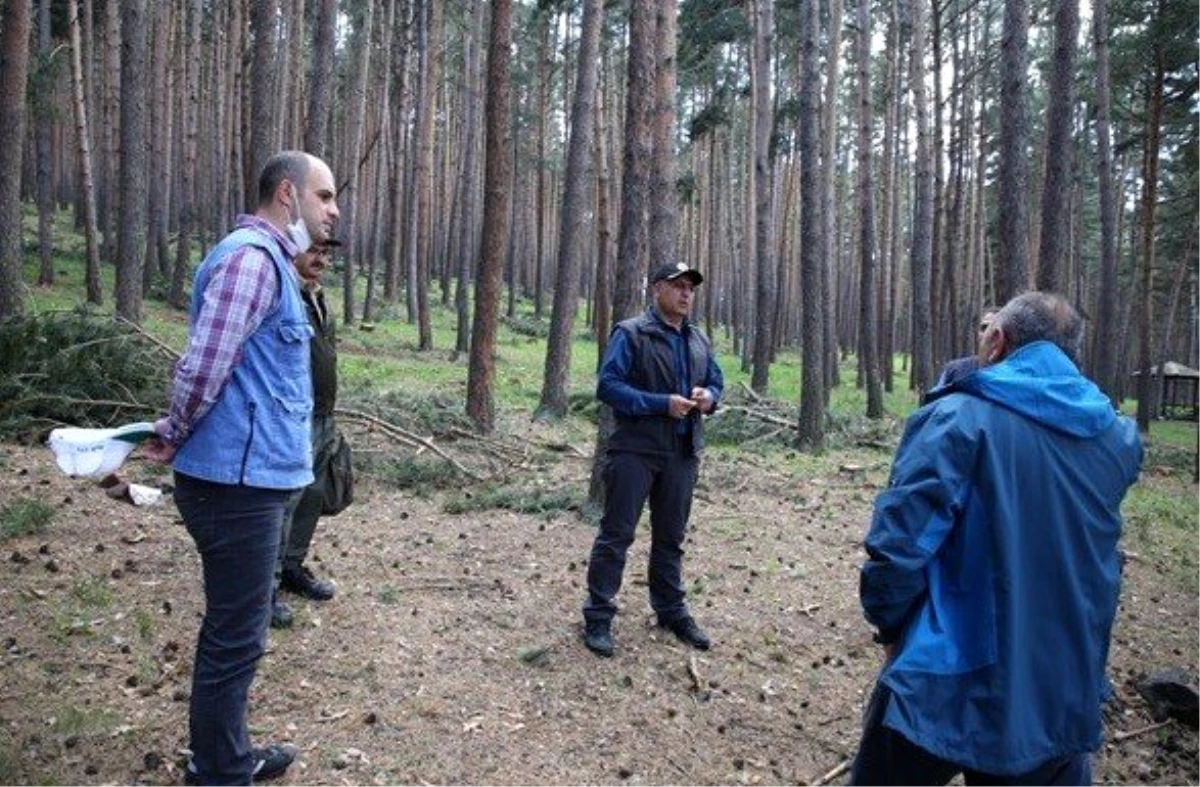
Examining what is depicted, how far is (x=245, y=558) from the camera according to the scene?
9.88 ft

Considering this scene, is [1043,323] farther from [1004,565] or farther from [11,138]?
[11,138]

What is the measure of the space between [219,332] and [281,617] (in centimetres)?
274

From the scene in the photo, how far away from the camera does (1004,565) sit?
2443mm

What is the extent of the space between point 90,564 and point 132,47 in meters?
9.97

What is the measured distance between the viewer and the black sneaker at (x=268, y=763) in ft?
11.7

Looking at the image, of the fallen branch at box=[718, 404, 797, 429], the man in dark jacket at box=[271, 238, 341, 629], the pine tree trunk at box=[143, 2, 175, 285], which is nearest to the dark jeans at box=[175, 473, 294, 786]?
the man in dark jacket at box=[271, 238, 341, 629]

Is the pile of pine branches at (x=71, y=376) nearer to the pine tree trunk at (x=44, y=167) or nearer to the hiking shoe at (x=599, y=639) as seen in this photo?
the hiking shoe at (x=599, y=639)

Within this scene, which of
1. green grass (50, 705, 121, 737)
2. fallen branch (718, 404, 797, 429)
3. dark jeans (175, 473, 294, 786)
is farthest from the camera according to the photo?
fallen branch (718, 404, 797, 429)

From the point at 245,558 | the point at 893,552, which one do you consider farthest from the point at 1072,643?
the point at 245,558

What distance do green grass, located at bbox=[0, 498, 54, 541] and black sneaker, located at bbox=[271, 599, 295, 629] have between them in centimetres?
232

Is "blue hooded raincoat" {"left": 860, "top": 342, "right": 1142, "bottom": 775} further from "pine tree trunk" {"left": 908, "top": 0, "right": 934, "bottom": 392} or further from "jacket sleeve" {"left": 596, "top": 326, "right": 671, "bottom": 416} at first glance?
"pine tree trunk" {"left": 908, "top": 0, "right": 934, "bottom": 392}

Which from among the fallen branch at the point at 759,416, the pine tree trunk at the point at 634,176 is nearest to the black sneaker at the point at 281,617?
the pine tree trunk at the point at 634,176

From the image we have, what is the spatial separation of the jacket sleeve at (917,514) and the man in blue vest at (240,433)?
2.00m

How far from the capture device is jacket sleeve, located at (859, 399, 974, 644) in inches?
96.8
